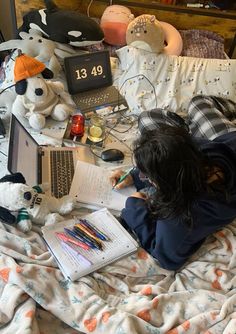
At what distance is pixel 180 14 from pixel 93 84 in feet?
2.70

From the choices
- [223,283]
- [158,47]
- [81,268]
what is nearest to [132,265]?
[81,268]

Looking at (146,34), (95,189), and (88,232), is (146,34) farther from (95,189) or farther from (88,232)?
(88,232)

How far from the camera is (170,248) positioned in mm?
967

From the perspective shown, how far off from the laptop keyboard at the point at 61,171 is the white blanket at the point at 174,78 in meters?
0.60

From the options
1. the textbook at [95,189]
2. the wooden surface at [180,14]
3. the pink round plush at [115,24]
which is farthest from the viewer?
the wooden surface at [180,14]

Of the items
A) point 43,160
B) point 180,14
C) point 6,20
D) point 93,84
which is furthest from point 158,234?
point 6,20

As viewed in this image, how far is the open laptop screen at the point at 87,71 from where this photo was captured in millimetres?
1601

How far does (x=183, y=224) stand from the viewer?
3.07ft

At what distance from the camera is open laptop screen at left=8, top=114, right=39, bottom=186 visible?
988 millimetres

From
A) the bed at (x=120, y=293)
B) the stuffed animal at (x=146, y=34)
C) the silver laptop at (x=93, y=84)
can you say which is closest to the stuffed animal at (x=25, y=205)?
the bed at (x=120, y=293)

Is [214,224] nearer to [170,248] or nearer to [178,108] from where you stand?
[170,248]

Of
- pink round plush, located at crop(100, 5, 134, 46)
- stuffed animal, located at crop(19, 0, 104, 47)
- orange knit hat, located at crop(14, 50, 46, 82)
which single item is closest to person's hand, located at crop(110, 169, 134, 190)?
orange knit hat, located at crop(14, 50, 46, 82)

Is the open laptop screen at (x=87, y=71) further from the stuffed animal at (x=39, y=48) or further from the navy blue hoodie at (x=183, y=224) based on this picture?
the navy blue hoodie at (x=183, y=224)

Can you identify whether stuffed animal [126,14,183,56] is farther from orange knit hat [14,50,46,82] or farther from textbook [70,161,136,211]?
textbook [70,161,136,211]
